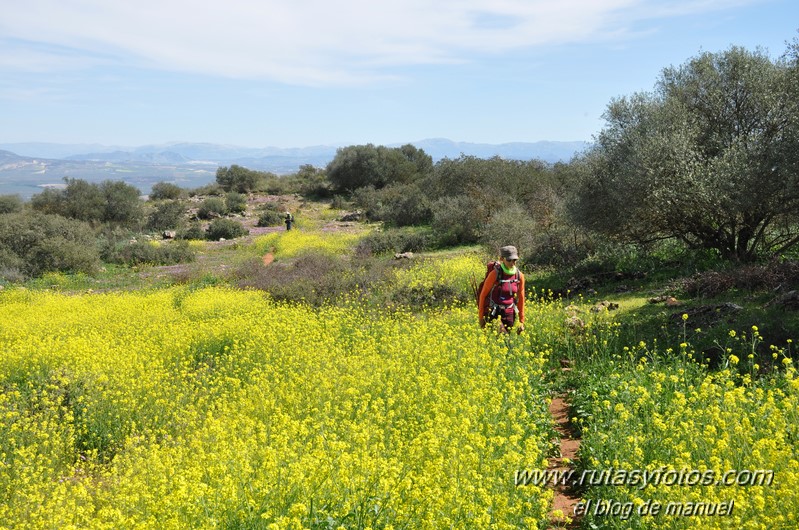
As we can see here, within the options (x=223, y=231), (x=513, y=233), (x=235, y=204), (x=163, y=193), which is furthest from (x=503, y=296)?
(x=163, y=193)

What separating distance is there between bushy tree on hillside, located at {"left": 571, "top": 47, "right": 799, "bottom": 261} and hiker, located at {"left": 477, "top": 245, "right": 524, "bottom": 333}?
640 centimetres

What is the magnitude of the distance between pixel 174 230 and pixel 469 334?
30.4 m

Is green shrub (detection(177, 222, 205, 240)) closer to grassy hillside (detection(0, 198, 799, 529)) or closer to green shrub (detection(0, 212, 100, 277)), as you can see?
green shrub (detection(0, 212, 100, 277))

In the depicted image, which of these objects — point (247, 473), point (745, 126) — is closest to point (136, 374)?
point (247, 473)

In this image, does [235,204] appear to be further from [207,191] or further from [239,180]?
[239,180]

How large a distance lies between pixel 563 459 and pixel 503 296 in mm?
4589

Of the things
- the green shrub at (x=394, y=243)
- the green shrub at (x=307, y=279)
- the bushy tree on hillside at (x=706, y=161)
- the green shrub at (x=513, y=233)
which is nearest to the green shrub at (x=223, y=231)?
the green shrub at (x=394, y=243)

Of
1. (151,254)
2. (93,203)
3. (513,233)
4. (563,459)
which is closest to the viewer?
(563,459)

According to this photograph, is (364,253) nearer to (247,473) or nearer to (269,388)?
(269,388)

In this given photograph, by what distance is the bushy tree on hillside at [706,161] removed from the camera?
1280 centimetres

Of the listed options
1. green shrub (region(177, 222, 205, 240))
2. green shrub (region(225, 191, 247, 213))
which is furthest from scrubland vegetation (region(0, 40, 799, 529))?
green shrub (region(225, 191, 247, 213))

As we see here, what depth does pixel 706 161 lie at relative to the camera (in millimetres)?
14297

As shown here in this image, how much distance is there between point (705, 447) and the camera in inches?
200

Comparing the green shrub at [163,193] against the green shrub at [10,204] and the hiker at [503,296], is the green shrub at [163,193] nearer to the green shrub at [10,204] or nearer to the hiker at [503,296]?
the green shrub at [10,204]
